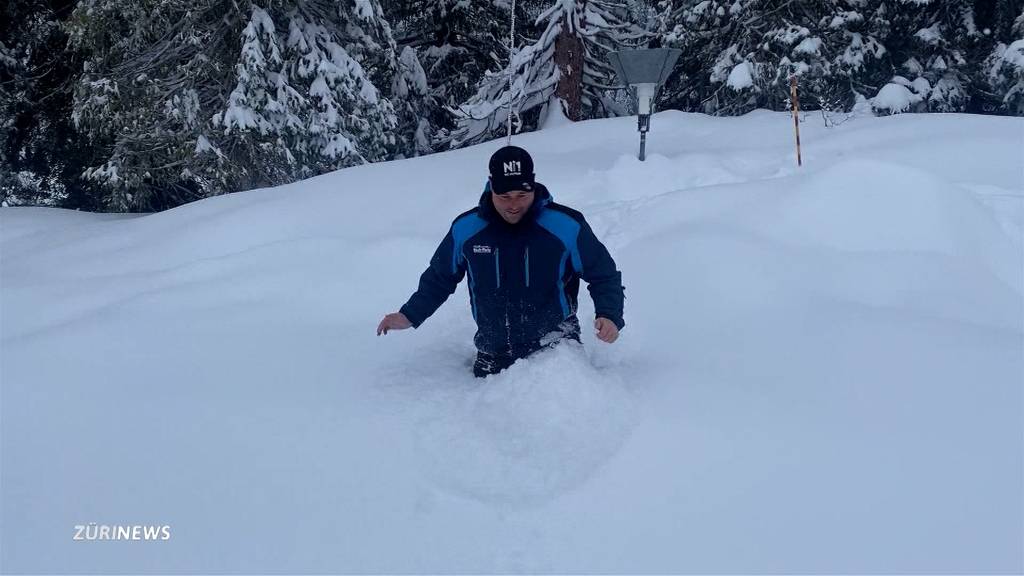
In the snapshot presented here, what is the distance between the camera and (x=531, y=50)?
44.2ft

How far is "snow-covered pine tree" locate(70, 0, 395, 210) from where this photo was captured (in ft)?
33.9

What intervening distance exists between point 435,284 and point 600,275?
89 centimetres

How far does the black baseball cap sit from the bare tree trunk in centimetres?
1122

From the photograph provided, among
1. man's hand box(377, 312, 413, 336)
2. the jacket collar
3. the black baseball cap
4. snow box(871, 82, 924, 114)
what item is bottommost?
snow box(871, 82, 924, 114)

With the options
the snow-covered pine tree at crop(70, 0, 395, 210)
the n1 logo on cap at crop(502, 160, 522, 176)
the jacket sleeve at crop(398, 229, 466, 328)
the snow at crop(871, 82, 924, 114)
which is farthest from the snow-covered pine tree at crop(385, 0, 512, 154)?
the n1 logo on cap at crop(502, 160, 522, 176)

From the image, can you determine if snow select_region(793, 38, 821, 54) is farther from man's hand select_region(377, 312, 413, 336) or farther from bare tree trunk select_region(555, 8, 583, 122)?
man's hand select_region(377, 312, 413, 336)

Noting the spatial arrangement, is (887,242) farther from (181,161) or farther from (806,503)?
(181,161)

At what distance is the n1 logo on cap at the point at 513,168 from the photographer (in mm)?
3008

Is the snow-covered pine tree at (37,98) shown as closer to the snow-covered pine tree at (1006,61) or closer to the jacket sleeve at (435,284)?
the jacket sleeve at (435,284)

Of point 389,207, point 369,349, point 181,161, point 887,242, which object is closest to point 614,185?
point 389,207

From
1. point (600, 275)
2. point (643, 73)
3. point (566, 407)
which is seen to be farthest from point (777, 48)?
point (566, 407)

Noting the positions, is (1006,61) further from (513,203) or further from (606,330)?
(513,203)

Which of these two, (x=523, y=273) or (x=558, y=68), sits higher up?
(x=558, y=68)

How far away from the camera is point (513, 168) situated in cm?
302
